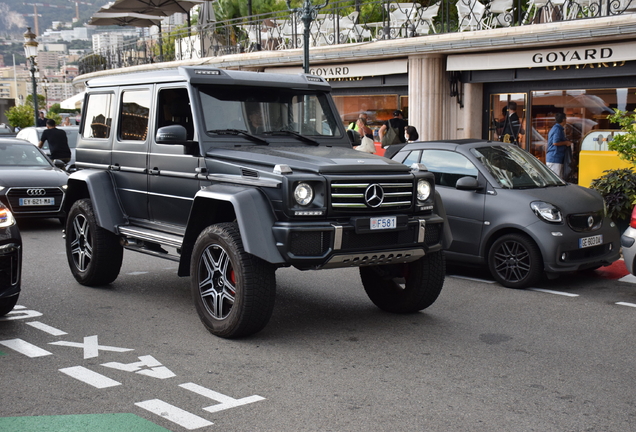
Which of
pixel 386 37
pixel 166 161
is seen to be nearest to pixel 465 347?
pixel 166 161

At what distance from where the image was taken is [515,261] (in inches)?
333

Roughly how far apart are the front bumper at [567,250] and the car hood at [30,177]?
8.70 m

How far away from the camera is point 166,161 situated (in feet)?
23.3

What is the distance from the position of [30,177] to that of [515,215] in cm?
866

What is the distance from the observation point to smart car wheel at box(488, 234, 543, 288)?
827 cm

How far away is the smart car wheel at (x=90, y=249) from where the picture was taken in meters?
7.98

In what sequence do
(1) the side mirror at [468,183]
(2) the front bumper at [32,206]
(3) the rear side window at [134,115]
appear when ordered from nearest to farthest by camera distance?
(3) the rear side window at [134,115]
(1) the side mirror at [468,183]
(2) the front bumper at [32,206]

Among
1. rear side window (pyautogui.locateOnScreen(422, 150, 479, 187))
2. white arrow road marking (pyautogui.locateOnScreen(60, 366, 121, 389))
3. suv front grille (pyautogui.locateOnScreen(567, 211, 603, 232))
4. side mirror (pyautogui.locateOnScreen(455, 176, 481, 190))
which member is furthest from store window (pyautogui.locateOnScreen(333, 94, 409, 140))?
white arrow road marking (pyautogui.locateOnScreen(60, 366, 121, 389))

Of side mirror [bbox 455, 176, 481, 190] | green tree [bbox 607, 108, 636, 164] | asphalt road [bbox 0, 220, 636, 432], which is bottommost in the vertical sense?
asphalt road [bbox 0, 220, 636, 432]

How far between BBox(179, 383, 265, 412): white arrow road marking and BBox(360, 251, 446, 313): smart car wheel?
2.43 meters

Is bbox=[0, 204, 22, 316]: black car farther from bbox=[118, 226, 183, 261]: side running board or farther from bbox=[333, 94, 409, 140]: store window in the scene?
bbox=[333, 94, 409, 140]: store window

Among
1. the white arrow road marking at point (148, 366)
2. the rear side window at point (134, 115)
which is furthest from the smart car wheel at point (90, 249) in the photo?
the white arrow road marking at point (148, 366)

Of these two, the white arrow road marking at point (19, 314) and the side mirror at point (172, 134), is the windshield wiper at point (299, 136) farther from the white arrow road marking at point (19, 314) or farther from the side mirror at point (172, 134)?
the white arrow road marking at point (19, 314)

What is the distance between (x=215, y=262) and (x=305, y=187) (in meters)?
1.05
